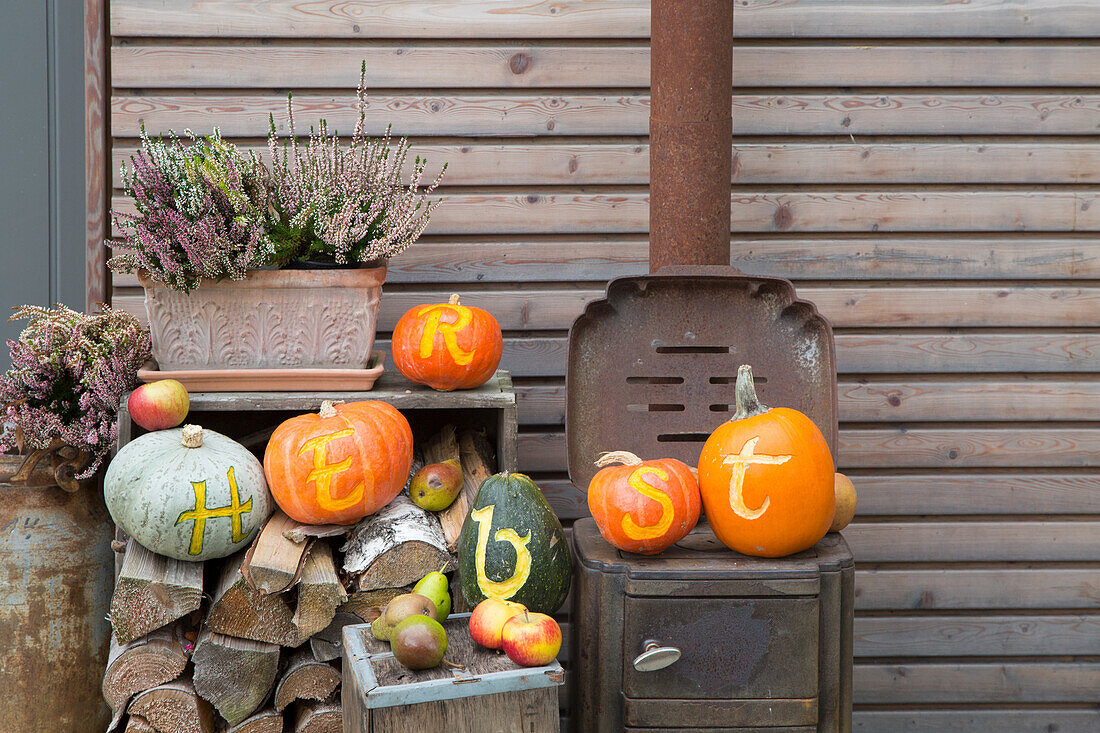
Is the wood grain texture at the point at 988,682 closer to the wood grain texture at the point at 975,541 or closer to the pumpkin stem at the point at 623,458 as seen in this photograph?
the wood grain texture at the point at 975,541

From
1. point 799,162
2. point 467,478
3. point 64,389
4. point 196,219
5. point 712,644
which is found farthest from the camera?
point 799,162

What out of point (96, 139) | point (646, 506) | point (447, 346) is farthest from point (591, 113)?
point (96, 139)

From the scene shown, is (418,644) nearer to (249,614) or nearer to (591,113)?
(249,614)

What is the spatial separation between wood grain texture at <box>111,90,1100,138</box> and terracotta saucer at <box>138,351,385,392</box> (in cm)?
89

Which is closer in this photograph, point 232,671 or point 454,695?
point 454,695

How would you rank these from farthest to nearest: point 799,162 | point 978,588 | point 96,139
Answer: point 978,588 → point 799,162 → point 96,139

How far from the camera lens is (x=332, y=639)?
214cm

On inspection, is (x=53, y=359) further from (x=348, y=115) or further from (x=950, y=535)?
(x=950, y=535)

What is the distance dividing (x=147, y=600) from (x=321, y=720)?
0.48 meters

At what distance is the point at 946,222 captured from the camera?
293 cm

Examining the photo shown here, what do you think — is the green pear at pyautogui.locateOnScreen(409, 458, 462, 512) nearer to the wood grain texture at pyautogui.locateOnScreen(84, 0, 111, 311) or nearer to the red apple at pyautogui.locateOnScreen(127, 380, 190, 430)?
the red apple at pyautogui.locateOnScreen(127, 380, 190, 430)

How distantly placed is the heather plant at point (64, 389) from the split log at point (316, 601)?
27.0 inches

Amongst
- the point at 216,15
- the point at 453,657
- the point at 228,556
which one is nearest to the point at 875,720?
the point at 453,657

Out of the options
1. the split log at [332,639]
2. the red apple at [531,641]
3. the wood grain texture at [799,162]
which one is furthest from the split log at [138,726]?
the wood grain texture at [799,162]
